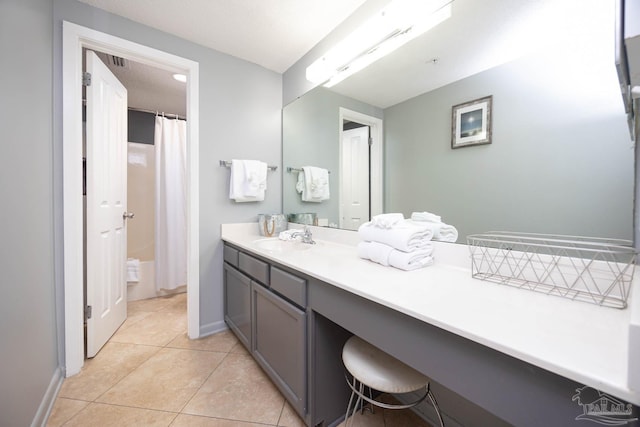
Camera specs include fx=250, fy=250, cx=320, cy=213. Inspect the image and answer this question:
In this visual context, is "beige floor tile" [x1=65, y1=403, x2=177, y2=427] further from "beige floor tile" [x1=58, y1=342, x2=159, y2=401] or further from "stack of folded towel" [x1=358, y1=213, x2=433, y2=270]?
"stack of folded towel" [x1=358, y1=213, x2=433, y2=270]

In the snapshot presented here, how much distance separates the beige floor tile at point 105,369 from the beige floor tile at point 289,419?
3.31 feet

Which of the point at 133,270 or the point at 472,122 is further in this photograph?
the point at 133,270

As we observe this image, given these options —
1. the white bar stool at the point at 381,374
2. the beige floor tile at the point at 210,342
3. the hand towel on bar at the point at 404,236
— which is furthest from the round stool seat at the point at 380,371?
the beige floor tile at the point at 210,342

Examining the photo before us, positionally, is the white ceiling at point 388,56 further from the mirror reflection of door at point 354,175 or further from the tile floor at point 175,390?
the tile floor at point 175,390

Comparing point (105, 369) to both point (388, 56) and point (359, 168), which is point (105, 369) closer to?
point (359, 168)

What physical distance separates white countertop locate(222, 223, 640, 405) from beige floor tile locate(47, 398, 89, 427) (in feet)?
4.29

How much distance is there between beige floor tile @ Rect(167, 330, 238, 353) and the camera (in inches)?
70.5

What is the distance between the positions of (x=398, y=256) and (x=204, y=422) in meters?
1.18

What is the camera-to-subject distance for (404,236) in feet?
3.36

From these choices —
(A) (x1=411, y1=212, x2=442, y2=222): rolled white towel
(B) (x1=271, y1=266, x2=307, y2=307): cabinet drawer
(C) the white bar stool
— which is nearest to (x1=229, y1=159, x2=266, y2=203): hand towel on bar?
(B) (x1=271, y1=266, x2=307, y2=307): cabinet drawer

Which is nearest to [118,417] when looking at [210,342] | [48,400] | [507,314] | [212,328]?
[48,400]

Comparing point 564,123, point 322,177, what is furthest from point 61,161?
point 564,123

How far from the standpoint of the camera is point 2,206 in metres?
0.93

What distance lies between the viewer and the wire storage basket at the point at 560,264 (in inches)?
27.6
